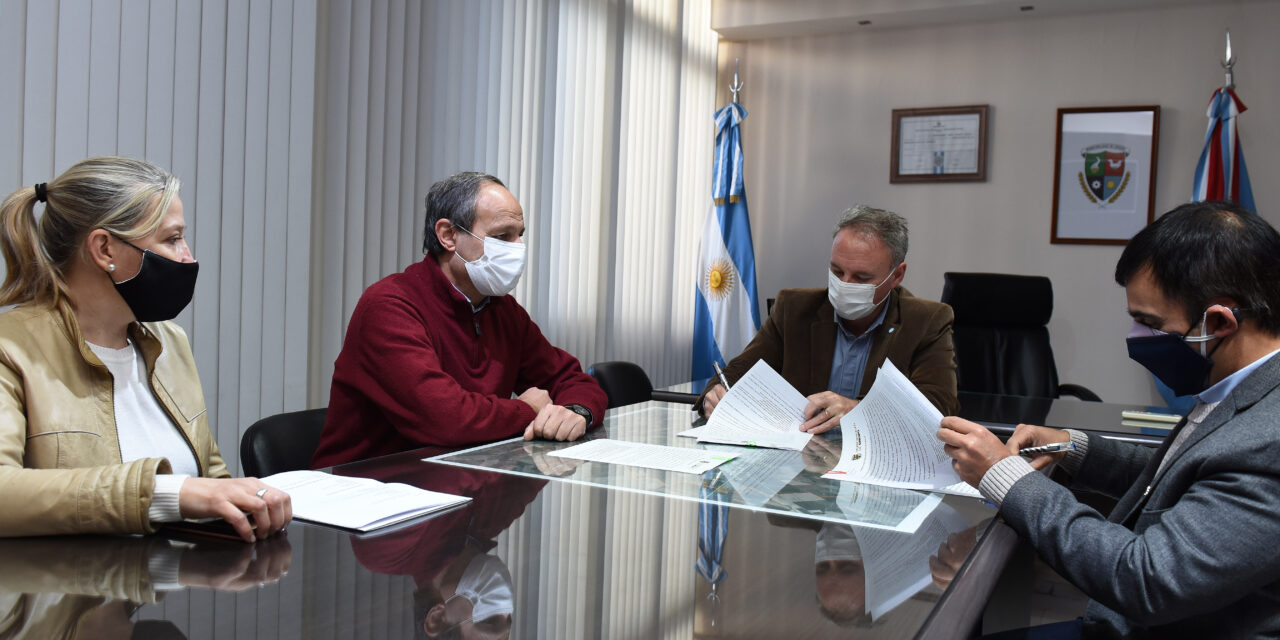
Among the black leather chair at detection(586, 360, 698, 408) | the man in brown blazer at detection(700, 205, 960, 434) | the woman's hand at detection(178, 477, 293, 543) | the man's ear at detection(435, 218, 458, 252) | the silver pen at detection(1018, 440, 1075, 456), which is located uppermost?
the man's ear at detection(435, 218, 458, 252)

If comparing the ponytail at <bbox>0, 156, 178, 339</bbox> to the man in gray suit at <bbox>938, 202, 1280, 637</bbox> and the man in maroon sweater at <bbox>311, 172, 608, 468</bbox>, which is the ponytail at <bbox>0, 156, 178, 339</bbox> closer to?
the man in maroon sweater at <bbox>311, 172, 608, 468</bbox>

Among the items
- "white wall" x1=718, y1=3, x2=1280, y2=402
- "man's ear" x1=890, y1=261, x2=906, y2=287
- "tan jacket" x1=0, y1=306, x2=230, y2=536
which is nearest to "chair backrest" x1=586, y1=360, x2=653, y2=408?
"man's ear" x1=890, y1=261, x2=906, y2=287

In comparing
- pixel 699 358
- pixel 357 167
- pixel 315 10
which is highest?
pixel 315 10

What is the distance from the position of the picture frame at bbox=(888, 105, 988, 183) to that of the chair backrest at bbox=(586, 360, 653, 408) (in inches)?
122

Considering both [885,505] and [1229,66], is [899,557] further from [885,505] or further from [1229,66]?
[1229,66]

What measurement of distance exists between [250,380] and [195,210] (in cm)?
52

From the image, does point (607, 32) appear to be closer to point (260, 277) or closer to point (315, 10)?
point (315, 10)

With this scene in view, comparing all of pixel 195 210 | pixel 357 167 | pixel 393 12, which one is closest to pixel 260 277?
pixel 195 210

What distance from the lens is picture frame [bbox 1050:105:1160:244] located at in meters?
5.05

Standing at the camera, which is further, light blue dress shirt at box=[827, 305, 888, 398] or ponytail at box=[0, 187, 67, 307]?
light blue dress shirt at box=[827, 305, 888, 398]

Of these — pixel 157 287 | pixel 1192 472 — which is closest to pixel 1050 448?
pixel 1192 472

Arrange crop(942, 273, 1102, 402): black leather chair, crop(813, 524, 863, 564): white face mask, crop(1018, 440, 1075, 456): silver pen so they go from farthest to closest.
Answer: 1. crop(942, 273, 1102, 402): black leather chair
2. crop(1018, 440, 1075, 456): silver pen
3. crop(813, 524, 863, 564): white face mask

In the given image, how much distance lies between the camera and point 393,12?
3.17 m

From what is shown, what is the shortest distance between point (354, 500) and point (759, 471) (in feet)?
2.39
